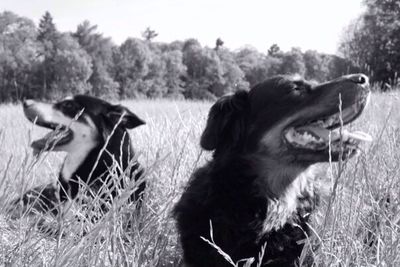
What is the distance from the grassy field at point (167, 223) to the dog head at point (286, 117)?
0.73 ft

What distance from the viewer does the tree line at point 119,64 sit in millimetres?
38906

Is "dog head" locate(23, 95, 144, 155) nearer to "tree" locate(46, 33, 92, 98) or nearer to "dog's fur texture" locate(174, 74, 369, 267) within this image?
"dog's fur texture" locate(174, 74, 369, 267)

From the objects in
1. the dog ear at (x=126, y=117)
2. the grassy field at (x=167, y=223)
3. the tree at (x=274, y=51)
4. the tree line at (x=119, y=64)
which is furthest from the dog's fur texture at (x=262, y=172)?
the tree at (x=274, y=51)

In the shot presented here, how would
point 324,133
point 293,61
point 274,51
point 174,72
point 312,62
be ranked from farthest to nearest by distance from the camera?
point 274,51
point 312,62
point 293,61
point 174,72
point 324,133

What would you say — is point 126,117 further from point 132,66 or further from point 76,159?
point 132,66

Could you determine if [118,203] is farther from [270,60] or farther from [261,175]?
[270,60]

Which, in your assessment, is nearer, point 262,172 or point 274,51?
point 262,172

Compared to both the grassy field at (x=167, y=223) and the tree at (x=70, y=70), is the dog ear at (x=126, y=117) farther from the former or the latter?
the tree at (x=70, y=70)

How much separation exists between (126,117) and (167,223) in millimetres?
1954

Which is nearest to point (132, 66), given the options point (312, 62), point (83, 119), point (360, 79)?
point (312, 62)

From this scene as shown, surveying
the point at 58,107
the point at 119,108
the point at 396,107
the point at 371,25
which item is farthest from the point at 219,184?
the point at 371,25

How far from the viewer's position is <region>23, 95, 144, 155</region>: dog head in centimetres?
455

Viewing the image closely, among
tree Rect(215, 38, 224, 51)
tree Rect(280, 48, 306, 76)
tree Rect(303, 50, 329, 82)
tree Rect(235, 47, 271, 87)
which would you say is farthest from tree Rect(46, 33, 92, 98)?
tree Rect(303, 50, 329, 82)

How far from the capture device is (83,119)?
475cm
